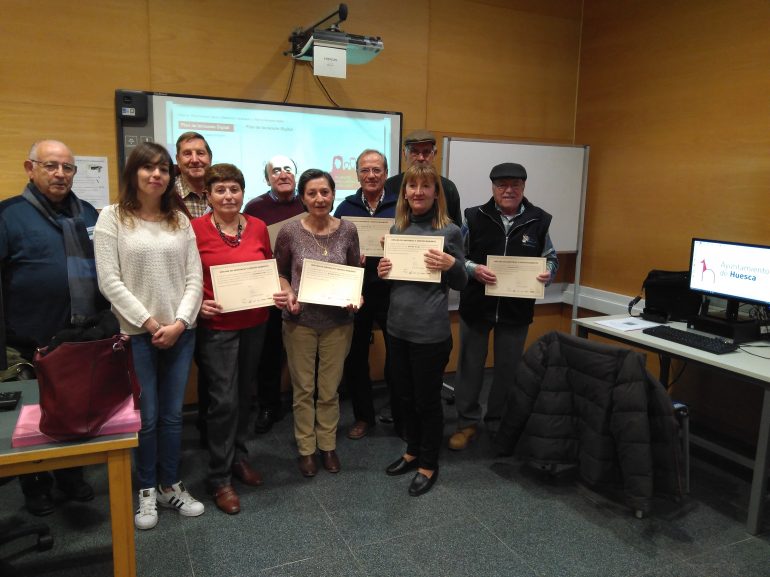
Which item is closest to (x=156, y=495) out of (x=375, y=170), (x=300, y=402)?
(x=300, y=402)

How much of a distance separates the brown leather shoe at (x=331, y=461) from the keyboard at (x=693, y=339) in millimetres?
1789

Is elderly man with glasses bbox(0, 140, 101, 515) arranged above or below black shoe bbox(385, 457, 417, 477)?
above

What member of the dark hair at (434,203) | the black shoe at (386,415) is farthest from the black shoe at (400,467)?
the dark hair at (434,203)

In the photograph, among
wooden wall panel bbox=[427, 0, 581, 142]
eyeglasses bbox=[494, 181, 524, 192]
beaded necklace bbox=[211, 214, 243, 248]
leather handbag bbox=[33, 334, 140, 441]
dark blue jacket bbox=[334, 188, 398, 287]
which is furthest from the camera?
wooden wall panel bbox=[427, 0, 581, 142]

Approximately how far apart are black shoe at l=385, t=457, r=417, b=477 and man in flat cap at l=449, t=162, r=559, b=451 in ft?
1.18

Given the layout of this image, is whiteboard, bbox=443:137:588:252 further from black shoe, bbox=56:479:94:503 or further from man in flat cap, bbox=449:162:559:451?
black shoe, bbox=56:479:94:503

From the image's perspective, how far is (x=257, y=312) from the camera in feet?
8.30

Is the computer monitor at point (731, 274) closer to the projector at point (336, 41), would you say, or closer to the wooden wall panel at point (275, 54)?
the wooden wall panel at point (275, 54)

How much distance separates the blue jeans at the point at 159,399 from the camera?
226 cm

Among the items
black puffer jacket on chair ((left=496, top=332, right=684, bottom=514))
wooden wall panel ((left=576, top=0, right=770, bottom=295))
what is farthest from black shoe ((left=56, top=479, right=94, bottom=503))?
wooden wall panel ((left=576, top=0, right=770, bottom=295))

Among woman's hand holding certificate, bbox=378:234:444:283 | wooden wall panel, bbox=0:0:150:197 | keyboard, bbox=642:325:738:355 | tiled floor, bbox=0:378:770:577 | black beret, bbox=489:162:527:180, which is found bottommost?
tiled floor, bbox=0:378:770:577

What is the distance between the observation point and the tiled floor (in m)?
2.18

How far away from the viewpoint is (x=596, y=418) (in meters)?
2.43

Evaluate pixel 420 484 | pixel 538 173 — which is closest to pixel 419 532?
pixel 420 484
